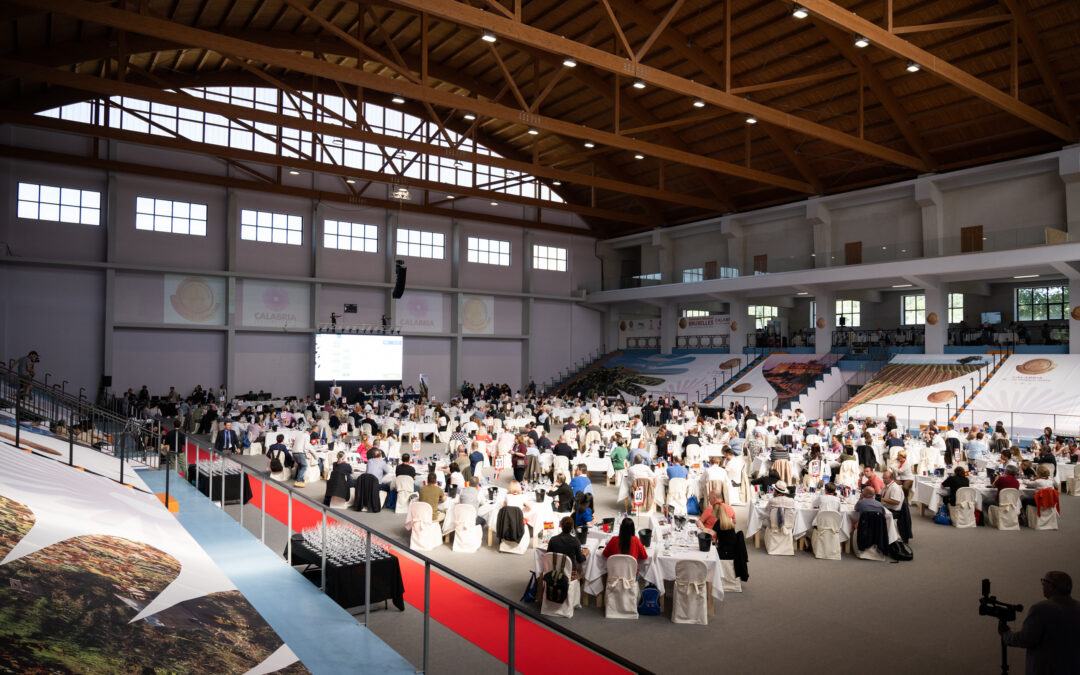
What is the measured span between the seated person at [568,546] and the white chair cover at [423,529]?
9.13 ft

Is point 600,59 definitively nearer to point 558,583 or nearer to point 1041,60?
point 558,583

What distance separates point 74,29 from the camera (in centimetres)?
1844

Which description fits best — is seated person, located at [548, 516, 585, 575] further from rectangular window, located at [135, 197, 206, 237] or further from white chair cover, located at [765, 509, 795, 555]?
rectangular window, located at [135, 197, 206, 237]

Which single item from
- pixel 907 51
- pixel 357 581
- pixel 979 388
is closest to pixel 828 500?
pixel 357 581

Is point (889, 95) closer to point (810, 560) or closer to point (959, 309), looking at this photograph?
point (959, 309)

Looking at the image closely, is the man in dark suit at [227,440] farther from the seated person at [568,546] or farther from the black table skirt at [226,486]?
the seated person at [568,546]

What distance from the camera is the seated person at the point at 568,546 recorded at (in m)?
7.39

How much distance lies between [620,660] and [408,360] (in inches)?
1145

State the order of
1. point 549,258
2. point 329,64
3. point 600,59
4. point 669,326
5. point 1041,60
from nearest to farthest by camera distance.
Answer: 1. point 600,59
2. point 329,64
3. point 1041,60
4. point 669,326
5. point 549,258

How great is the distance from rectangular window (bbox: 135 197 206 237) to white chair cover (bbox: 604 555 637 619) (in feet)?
82.7

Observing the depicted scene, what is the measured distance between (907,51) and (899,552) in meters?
10.8

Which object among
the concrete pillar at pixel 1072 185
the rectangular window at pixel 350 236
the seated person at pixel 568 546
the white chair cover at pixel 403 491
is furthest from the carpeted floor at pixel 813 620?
the rectangular window at pixel 350 236

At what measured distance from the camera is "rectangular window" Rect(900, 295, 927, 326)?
3070cm

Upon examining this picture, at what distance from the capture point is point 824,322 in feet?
93.2
